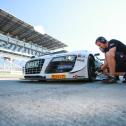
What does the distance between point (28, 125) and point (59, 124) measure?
0.57 feet

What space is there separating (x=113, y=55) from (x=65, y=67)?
1085mm

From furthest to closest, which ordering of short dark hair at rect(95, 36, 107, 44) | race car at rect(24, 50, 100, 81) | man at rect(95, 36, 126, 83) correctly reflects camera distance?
race car at rect(24, 50, 100, 81) < short dark hair at rect(95, 36, 107, 44) < man at rect(95, 36, 126, 83)

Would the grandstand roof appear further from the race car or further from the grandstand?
the race car

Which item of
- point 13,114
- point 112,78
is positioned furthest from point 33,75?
point 13,114

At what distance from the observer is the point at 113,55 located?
465cm

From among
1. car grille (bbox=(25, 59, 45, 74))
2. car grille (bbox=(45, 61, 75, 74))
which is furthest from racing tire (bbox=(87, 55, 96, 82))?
car grille (bbox=(25, 59, 45, 74))

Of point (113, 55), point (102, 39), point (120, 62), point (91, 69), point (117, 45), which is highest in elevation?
point (102, 39)

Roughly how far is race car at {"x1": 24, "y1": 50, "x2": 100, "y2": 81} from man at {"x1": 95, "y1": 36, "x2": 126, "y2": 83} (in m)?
0.50

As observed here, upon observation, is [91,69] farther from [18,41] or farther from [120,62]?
[18,41]

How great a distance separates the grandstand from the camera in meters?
27.3

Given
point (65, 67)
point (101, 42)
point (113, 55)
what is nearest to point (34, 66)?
point (65, 67)

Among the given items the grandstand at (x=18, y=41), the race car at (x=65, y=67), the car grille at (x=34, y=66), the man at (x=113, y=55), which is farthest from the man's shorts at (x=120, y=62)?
the grandstand at (x=18, y=41)

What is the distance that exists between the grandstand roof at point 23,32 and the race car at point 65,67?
2253 centimetres

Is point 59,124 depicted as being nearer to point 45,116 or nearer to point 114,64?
point 45,116
